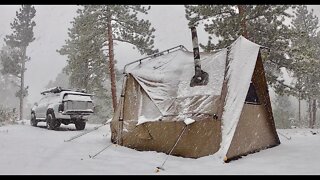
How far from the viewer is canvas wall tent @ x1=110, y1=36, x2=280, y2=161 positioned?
8.70 meters

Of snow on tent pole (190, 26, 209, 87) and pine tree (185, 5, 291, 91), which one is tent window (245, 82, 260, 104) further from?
pine tree (185, 5, 291, 91)

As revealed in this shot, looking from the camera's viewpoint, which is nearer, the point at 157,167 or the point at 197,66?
the point at 157,167

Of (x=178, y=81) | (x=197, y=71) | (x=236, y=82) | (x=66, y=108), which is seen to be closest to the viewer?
(x=236, y=82)

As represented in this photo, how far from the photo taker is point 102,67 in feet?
88.3

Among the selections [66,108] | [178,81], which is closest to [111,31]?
[66,108]

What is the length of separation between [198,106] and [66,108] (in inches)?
341

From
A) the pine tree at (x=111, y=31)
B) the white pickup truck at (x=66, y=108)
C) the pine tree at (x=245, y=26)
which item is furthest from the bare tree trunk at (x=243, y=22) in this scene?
the white pickup truck at (x=66, y=108)

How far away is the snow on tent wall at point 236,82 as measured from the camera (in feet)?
27.6

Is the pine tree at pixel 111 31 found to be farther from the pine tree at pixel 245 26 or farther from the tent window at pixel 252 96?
the tent window at pixel 252 96

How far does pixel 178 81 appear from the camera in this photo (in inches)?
414

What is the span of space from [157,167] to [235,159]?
2.37 metres

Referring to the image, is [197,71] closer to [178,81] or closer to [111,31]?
[178,81]

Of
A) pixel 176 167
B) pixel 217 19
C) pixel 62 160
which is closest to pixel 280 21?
pixel 217 19
